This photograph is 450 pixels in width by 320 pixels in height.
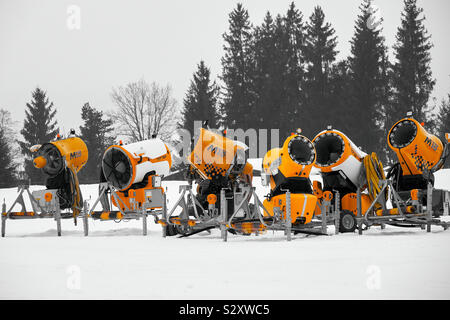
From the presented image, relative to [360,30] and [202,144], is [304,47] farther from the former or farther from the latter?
[202,144]

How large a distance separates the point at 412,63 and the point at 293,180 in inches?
1397

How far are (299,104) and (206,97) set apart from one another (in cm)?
845

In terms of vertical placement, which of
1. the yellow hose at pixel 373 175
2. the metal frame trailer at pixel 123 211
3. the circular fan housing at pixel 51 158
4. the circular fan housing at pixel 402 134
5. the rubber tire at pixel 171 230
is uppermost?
the circular fan housing at pixel 402 134

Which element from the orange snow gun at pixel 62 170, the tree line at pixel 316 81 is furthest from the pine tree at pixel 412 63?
the orange snow gun at pixel 62 170

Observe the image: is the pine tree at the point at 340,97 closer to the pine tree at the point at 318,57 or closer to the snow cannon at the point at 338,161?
the pine tree at the point at 318,57

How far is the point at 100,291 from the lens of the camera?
5.00 m

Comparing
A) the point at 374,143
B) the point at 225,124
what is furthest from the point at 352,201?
the point at 225,124

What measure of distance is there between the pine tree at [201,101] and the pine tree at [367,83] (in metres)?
11.9

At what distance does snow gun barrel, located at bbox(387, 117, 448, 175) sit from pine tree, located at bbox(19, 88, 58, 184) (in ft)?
131

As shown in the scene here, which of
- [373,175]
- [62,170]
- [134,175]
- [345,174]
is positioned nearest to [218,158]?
[134,175]

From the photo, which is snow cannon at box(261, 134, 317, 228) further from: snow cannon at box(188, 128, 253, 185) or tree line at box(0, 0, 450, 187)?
tree line at box(0, 0, 450, 187)

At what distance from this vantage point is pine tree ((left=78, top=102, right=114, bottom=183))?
4866 centimetres

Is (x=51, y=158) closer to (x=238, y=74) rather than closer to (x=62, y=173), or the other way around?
(x=62, y=173)

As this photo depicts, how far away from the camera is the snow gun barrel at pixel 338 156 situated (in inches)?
534
